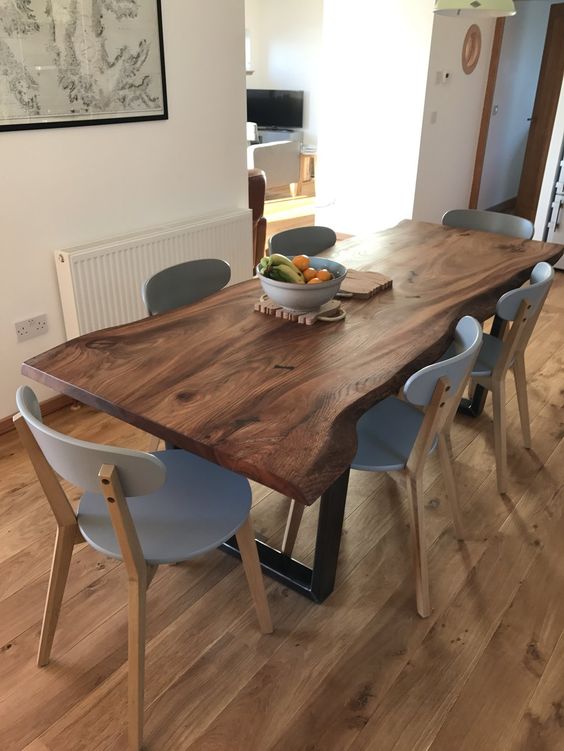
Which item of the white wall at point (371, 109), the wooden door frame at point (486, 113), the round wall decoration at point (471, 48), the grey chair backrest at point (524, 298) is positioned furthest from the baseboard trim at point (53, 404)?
the wooden door frame at point (486, 113)

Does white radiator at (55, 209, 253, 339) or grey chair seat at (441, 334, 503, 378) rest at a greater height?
white radiator at (55, 209, 253, 339)

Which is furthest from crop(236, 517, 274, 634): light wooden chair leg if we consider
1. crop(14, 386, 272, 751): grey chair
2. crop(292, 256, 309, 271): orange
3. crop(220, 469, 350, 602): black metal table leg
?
crop(292, 256, 309, 271): orange

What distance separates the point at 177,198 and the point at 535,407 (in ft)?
6.72

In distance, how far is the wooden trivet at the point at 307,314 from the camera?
1879mm

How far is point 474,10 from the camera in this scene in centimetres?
225

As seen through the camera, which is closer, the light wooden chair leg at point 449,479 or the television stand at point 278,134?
the light wooden chair leg at point 449,479

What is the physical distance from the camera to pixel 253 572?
5.39 ft

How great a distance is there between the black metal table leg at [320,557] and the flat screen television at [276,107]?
28.8 ft

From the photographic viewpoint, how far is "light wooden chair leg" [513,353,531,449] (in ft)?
8.03

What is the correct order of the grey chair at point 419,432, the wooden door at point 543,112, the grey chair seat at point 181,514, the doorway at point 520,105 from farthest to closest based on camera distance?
the doorway at point 520,105
the wooden door at point 543,112
the grey chair at point 419,432
the grey chair seat at point 181,514

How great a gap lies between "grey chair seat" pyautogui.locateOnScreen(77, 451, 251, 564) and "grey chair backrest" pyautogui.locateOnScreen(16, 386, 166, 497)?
0.73 feet

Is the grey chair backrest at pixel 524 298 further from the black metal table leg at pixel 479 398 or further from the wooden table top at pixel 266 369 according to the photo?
the black metal table leg at pixel 479 398

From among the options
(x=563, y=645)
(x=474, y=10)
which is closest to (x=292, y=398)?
(x=563, y=645)

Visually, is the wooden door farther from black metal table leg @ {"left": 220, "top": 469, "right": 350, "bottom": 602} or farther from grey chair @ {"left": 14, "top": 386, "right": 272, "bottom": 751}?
grey chair @ {"left": 14, "top": 386, "right": 272, "bottom": 751}
